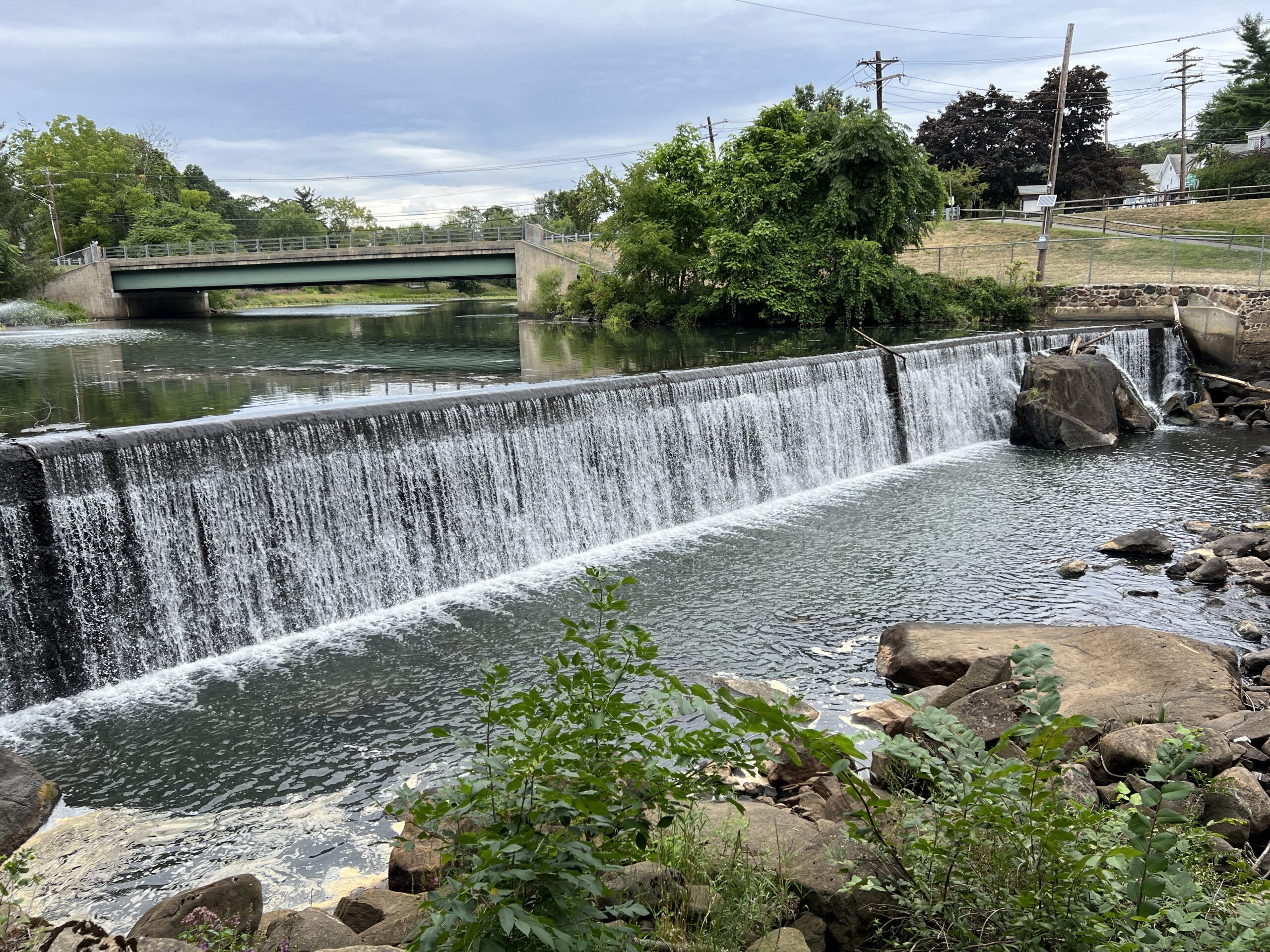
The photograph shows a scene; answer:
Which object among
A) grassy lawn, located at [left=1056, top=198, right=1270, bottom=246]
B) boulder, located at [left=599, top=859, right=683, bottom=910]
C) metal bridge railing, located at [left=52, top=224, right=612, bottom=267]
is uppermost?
metal bridge railing, located at [left=52, top=224, right=612, bottom=267]

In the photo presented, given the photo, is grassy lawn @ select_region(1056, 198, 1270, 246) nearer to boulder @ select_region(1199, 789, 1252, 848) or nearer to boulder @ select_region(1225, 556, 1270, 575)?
boulder @ select_region(1225, 556, 1270, 575)

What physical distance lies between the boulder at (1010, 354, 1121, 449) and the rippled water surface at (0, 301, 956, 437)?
5.73 meters

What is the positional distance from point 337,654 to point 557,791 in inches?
277

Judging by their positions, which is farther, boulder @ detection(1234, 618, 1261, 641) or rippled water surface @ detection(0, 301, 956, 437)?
rippled water surface @ detection(0, 301, 956, 437)

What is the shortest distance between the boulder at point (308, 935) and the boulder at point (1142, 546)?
418 inches

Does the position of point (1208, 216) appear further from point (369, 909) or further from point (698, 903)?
point (369, 909)

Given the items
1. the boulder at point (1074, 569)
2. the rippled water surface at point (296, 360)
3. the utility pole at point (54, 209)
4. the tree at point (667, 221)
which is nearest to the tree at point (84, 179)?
the utility pole at point (54, 209)

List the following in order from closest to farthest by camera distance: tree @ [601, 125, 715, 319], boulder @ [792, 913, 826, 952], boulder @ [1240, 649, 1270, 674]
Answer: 1. boulder @ [792, 913, 826, 952]
2. boulder @ [1240, 649, 1270, 674]
3. tree @ [601, 125, 715, 319]

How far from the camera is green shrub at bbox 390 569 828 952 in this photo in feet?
8.42

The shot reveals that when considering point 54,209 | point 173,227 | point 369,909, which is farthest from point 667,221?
point 54,209

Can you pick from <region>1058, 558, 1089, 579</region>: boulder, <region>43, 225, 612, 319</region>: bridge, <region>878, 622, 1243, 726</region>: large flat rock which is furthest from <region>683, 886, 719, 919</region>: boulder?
<region>43, 225, 612, 319</region>: bridge

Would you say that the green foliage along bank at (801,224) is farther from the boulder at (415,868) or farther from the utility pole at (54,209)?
the utility pole at (54,209)

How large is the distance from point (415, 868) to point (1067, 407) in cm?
1756

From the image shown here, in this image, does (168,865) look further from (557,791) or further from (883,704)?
(883,704)
